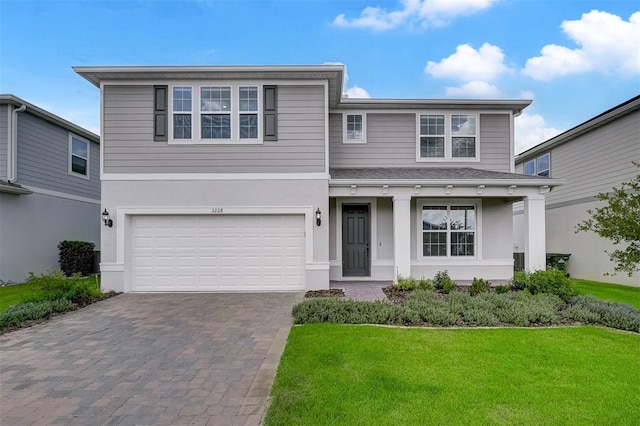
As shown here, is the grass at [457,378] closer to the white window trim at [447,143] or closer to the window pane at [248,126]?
the window pane at [248,126]

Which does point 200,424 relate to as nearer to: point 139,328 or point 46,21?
point 139,328

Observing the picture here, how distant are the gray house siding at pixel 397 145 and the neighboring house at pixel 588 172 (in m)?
3.41

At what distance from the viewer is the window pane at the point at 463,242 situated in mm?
10422

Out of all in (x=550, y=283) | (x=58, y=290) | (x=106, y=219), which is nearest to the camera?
(x=58, y=290)

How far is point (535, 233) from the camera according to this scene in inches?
357

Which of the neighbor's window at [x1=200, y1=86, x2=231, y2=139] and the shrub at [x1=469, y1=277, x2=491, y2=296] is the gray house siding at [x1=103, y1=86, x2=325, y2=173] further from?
the shrub at [x1=469, y1=277, x2=491, y2=296]

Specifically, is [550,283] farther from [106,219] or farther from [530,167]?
[106,219]

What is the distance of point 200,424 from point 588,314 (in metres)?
6.59

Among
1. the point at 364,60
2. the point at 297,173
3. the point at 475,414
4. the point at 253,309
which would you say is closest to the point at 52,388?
the point at 253,309

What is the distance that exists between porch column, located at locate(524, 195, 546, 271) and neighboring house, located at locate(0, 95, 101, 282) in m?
15.4

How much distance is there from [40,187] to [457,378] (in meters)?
14.0

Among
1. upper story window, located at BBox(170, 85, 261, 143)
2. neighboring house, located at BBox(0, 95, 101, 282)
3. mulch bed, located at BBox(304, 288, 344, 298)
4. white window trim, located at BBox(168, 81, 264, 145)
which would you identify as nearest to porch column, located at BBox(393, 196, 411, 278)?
mulch bed, located at BBox(304, 288, 344, 298)

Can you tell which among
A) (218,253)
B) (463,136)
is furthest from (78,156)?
(463,136)

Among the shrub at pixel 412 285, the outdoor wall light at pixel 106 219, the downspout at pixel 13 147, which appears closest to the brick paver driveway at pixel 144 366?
the outdoor wall light at pixel 106 219
